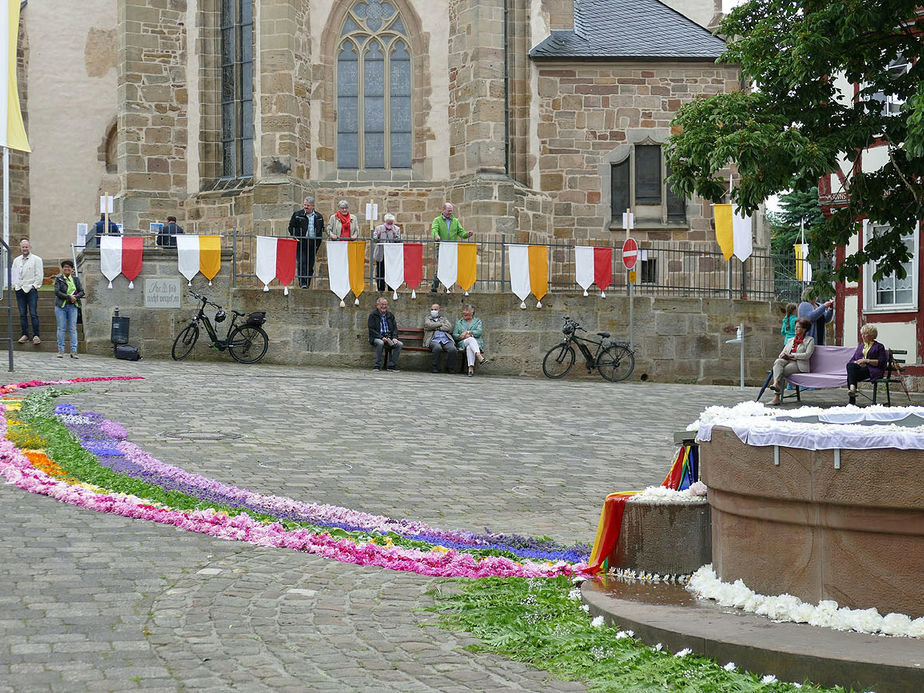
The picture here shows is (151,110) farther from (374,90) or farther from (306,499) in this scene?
(306,499)

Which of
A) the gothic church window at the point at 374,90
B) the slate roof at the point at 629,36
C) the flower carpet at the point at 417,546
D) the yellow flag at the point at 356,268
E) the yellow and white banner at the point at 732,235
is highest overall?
the slate roof at the point at 629,36

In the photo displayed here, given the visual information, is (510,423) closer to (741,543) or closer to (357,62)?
(741,543)

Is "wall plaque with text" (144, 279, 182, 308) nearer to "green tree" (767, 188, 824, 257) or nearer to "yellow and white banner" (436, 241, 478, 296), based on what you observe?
"yellow and white banner" (436, 241, 478, 296)

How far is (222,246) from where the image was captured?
22.7 metres

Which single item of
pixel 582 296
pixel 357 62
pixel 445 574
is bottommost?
pixel 445 574

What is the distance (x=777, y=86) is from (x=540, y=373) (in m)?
9.09

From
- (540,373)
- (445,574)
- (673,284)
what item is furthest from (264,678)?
(673,284)

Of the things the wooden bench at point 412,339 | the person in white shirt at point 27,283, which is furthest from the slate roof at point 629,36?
the person in white shirt at point 27,283

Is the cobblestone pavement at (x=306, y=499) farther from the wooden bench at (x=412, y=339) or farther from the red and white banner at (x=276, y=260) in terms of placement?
the red and white banner at (x=276, y=260)

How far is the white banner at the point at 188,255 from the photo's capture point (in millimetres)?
22203

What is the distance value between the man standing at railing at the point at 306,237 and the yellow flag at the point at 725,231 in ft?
25.3

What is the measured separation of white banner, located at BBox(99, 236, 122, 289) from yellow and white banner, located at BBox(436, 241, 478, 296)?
18.4 ft

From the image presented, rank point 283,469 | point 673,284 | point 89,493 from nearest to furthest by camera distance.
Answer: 1. point 89,493
2. point 283,469
3. point 673,284

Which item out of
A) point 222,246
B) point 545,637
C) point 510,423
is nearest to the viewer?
point 545,637
